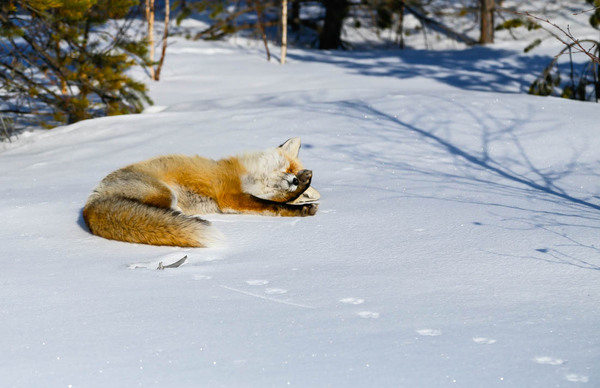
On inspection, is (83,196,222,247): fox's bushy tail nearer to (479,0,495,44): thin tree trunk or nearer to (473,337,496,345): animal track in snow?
(473,337,496,345): animal track in snow

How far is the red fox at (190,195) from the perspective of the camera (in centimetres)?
372

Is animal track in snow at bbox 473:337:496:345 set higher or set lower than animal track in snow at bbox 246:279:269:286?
higher

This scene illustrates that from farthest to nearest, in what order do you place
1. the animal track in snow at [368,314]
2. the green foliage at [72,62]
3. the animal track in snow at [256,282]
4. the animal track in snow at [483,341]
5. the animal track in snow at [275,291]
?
1. the green foliage at [72,62]
2. the animal track in snow at [256,282]
3. the animal track in snow at [275,291]
4. the animal track in snow at [368,314]
5. the animal track in snow at [483,341]

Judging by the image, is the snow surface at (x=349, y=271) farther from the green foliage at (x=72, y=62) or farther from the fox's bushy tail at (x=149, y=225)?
the green foliage at (x=72, y=62)

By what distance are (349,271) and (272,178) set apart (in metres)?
1.55

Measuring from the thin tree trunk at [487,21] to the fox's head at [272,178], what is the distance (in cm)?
1471

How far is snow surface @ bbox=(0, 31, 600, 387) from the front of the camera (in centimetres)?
227

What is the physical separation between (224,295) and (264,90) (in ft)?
34.4

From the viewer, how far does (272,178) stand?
186 inches

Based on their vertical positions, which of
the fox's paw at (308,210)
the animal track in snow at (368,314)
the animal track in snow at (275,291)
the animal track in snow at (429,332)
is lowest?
the animal track in snow at (275,291)

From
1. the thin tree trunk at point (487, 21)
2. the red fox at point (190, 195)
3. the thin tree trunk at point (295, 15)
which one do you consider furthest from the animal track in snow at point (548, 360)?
the thin tree trunk at point (295, 15)

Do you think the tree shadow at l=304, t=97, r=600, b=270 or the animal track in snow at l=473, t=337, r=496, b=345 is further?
the tree shadow at l=304, t=97, r=600, b=270

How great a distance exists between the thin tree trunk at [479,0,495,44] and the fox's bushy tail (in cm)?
1590

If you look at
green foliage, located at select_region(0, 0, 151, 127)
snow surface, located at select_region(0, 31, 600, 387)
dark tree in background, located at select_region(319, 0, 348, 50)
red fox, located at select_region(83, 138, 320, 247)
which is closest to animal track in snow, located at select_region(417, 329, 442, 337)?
snow surface, located at select_region(0, 31, 600, 387)
